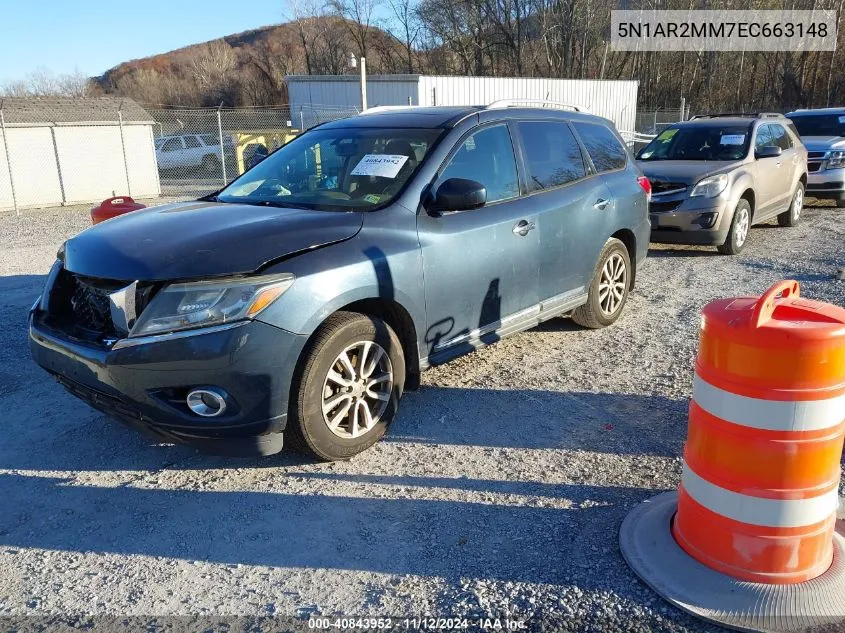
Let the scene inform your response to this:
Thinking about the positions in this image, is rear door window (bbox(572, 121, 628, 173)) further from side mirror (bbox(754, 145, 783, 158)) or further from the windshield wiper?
side mirror (bbox(754, 145, 783, 158))

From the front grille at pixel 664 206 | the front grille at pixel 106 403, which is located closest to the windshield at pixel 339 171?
the front grille at pixel 106 403

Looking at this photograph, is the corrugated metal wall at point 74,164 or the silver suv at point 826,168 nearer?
the silver suv at point 826,168

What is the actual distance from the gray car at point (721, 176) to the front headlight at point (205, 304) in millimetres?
7018

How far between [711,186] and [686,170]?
0.48 meters

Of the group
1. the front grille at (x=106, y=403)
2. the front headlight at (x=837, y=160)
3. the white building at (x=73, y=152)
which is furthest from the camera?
the white building at (x=73, y=152)

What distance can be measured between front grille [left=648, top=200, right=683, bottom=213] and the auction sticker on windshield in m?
5.66

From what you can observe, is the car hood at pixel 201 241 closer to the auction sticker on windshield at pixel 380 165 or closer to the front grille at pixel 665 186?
the auction sticker on windshield at pixel 380 165

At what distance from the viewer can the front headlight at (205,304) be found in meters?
3.14

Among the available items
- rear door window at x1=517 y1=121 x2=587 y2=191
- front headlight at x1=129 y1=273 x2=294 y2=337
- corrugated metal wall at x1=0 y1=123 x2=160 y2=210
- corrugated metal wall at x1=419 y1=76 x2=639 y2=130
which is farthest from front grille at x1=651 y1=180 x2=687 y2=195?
corrugated metal wall at x1=0 y1=123 x2=160 y2=210

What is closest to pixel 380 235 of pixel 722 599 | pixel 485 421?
pixel 485 421

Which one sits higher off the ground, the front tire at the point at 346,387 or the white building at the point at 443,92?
the white building at the point at 443,92

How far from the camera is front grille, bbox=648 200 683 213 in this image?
8.80m

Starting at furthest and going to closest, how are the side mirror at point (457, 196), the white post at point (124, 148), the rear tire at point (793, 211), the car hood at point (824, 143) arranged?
the white post at point (124, 148) < the car hood at point (824, 143) < the rear tire at point (793, 211) < the side mirror at point (457, 196)

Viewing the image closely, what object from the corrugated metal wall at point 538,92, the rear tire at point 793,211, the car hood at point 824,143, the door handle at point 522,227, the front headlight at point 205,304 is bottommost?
the rear tire at point 793,211
